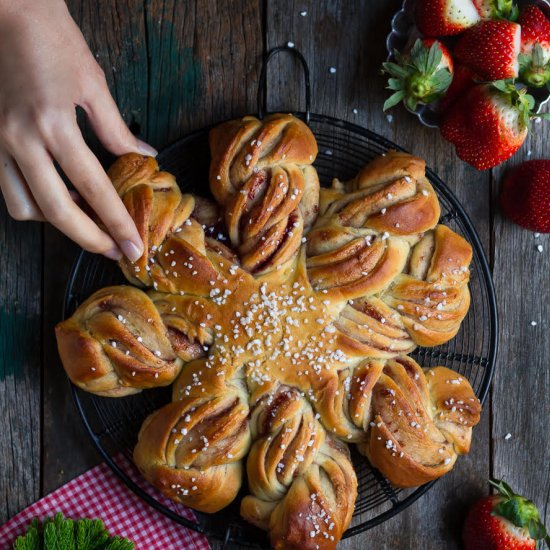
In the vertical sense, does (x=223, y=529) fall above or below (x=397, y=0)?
below

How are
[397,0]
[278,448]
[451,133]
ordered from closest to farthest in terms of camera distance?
[278,448] < [451,133] < [397,0]

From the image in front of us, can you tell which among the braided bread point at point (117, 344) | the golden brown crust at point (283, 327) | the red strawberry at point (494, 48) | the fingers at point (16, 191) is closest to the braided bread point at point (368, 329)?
the golden brown crust at point (283, 327)

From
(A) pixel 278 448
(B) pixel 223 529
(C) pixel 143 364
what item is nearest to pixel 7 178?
(C) pixel 143 364

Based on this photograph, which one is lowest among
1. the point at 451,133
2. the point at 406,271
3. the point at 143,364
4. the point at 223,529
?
the point at 223,529

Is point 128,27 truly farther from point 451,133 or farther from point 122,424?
point 122,424

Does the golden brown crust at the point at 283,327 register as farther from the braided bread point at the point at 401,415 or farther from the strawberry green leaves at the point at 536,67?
the strawberry green leaves at the point at 536,67
